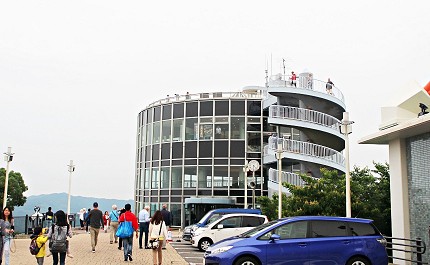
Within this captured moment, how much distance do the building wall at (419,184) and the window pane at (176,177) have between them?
78.1ft

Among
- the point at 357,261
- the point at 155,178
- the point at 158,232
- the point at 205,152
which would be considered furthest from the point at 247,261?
the point at 155,178

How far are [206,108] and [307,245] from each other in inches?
1029

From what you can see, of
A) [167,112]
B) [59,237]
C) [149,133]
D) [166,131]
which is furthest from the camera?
[149,133]

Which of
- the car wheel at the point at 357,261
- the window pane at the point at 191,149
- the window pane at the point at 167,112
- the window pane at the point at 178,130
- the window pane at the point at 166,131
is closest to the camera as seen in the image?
the car wheel at the point at 357,261

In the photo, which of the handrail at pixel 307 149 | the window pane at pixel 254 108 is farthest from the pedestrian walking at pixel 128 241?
the window pane at pixel 254 108

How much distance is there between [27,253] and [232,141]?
20.5 m

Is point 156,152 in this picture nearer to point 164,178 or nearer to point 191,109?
point 164,178

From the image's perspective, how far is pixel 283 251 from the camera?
480 inches

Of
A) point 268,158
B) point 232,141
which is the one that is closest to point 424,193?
point 268,158

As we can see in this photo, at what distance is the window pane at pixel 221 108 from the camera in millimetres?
37531

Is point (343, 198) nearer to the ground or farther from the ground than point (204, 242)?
farther from the ground

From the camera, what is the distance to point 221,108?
37.7 metres

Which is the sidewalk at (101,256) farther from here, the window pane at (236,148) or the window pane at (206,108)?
the window pane at (206,108)

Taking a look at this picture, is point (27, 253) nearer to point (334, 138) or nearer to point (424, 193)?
point (424, 193)
